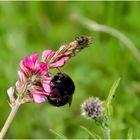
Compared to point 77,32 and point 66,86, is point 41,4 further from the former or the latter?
point 66,86

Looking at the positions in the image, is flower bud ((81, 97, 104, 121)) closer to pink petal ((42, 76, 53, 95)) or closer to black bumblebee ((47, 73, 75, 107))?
black bumblebee ((47, 73, 75, 107))

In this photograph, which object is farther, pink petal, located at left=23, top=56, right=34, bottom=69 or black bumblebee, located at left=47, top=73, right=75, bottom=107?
black bumblebee, located at left=47, top=73, right=75, bottom=107

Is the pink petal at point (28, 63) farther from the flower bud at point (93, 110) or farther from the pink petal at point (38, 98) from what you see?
the flower bud at point (93, 110)

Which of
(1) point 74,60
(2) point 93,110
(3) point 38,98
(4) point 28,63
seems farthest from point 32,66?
(1) point 74,60

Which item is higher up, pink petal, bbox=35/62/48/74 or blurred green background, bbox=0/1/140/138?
pink petal, bbox=35/62/48/74

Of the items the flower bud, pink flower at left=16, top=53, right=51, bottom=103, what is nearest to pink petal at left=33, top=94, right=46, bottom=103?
pink flower at left=16, top=53, right=51, bottom=103

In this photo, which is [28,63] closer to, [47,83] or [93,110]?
[47,83]

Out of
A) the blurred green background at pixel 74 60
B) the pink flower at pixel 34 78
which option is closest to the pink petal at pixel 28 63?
the pink flower at pixel 34 78
